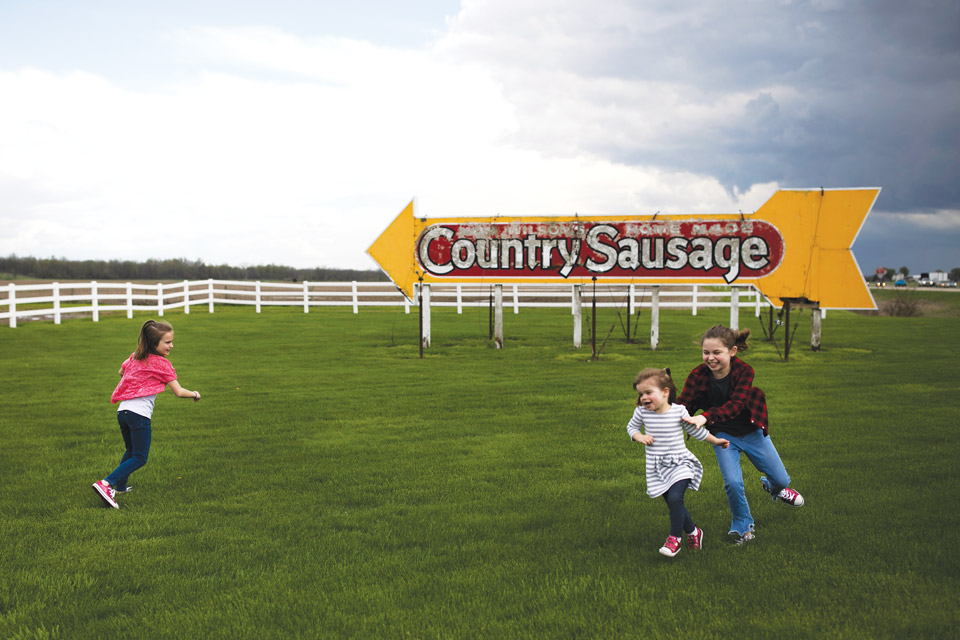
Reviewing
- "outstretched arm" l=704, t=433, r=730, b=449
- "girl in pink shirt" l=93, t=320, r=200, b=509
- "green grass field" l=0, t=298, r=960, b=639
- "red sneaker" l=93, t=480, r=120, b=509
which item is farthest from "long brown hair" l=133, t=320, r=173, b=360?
"outstretched arm" l=704, t=433, r=730, b=449

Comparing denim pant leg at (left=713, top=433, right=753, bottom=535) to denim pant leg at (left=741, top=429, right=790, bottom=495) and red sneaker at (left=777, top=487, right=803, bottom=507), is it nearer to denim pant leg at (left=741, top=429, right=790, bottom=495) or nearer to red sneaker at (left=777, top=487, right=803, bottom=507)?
denim pant leg at (left=741, top=429, right=790, bottom=495)

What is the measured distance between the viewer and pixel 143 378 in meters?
6.19

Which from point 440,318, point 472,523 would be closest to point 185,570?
point 472,523

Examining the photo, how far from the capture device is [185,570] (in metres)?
4.76

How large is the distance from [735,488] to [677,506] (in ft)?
1.98

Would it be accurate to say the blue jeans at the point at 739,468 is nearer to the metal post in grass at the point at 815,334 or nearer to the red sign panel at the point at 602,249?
the red sign panel at the point at 602,249

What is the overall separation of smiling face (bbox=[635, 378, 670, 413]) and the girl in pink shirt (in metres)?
3.48

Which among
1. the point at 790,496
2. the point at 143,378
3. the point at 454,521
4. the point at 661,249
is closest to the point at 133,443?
the point at 143,378

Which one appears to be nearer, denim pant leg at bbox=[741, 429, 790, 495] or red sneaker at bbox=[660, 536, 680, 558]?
red sneaker at bbox=[660, 536, 680, 558]

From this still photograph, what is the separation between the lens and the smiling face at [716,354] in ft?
16.2

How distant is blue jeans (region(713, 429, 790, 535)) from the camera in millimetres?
5137

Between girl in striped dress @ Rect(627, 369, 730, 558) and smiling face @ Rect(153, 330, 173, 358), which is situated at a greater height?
smiling face @ Rect(153, 330, 173, 358)

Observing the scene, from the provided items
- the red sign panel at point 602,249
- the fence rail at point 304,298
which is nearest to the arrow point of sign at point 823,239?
the red sign panel at point 602,249

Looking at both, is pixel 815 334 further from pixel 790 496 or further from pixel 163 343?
pixel 163 343
